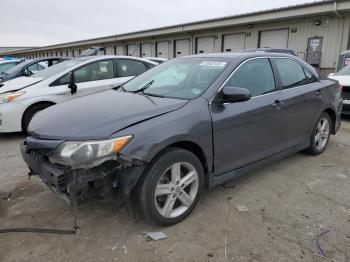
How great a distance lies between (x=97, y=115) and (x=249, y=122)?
5.32 ft

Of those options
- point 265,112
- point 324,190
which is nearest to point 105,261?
point 265,112

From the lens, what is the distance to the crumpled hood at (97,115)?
8.42 ft

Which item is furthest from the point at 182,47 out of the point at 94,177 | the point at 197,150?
the point at 94,177

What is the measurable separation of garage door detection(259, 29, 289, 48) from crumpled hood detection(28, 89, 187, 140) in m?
14.2

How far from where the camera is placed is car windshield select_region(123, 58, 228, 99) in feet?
10.8

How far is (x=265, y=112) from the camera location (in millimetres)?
3543

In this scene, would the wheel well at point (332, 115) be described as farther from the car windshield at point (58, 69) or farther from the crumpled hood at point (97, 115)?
the car windshield at point (58, 69)

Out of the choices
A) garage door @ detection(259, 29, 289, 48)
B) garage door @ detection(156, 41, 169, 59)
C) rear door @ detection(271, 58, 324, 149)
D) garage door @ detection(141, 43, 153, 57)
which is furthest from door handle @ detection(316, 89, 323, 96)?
garage door @ detection(141, 43, 153, 57)

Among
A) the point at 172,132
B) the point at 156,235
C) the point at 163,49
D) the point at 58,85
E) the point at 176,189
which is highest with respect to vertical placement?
the point at 163,49

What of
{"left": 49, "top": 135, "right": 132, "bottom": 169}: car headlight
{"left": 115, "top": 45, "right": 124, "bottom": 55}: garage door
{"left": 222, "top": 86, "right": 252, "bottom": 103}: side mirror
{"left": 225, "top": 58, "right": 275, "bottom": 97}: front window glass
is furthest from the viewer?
{"left": 115, "top": 45, "right": 124, "bottom": 55}: garage door

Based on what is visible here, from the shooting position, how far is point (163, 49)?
23172 mm

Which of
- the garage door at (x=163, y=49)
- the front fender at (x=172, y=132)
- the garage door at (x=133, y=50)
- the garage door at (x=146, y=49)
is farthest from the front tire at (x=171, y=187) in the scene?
the garage door at (x=133, y=50)

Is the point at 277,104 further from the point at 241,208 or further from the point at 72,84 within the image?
the point at 72,84

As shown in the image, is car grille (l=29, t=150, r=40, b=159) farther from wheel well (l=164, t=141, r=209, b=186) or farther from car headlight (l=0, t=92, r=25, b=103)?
car headlight (l=0, t=92, r=25, b=103)
